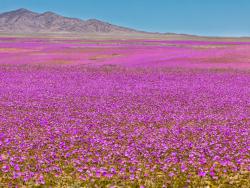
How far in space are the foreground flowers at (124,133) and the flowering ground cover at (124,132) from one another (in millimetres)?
28

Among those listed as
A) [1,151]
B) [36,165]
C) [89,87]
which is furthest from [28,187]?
[89,87]

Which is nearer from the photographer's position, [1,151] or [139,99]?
[1,151]

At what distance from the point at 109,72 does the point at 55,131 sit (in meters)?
22.4

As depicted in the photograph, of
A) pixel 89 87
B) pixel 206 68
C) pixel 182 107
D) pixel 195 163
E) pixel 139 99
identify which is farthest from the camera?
pixel 206 68

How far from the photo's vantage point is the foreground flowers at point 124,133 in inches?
400

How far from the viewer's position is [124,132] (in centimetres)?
1578

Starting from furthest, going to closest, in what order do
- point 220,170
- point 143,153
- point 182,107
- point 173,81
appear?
point 173,81, point 182,107, point 143,153, point 220,170

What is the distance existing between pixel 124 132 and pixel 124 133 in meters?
0.24

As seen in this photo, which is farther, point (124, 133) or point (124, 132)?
point (124, 132)

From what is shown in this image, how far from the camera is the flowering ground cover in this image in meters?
10.1

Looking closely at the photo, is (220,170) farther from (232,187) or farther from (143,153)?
(143,153)

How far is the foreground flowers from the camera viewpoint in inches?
400

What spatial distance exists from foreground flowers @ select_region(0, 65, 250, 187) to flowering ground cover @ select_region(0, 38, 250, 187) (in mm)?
28

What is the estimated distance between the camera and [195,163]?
1119 cm
